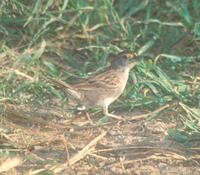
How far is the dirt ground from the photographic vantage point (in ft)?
22.3

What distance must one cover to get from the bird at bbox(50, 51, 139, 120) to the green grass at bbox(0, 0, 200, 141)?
148mm

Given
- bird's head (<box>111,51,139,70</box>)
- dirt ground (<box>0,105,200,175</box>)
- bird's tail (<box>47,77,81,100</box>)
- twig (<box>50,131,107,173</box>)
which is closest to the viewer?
twig (<box>50,131,107,173</box>)

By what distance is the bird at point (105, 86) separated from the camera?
26.2ft

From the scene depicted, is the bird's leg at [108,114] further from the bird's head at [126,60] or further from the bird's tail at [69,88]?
the bird's head at [126,60]

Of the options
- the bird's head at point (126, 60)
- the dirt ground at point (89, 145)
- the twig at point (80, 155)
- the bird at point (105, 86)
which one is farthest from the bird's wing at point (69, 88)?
the twig at point (80, 155)

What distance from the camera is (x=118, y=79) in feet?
27.3

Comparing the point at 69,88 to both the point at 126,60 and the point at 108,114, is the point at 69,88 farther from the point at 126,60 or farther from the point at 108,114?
the point at 126,60

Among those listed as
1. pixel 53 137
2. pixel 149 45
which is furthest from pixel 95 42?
pixel 53 137

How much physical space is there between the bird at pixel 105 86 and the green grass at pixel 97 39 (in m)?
0.15

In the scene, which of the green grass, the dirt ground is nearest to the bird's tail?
the dirt ground

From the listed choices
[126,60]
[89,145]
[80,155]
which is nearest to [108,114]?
[126,60]

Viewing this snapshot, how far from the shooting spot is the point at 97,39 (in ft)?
30.4

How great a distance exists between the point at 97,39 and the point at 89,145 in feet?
7.98

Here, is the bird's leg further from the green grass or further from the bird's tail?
the green grass
